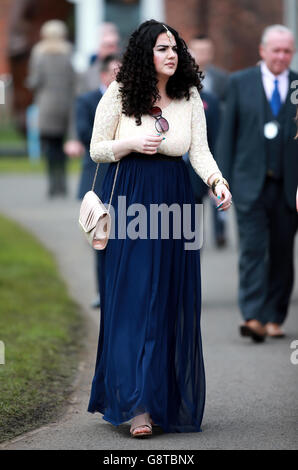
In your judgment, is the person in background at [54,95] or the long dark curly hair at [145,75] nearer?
the long dark curly hair at [145,75]

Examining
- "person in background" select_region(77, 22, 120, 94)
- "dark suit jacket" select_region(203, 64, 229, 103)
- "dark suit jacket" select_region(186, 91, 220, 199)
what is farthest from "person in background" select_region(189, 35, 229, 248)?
"dark suit jacket" select_region(186, 91, 220, 199)

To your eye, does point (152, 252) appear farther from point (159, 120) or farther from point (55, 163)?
point (55, 163)

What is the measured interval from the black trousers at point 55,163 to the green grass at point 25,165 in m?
4.53

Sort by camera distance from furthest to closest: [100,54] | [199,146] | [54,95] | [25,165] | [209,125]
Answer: [25,165] < [54,95] < [100,54] < [209,125] < [199,146]

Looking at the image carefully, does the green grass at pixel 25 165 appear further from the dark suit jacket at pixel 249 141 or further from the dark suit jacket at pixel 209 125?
the dark suit jacket at pixel 249 141

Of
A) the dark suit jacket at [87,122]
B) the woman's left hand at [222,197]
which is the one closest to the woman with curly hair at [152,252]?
the woman's left hand at [222,197]

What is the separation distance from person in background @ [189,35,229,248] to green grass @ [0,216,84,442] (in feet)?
6.11

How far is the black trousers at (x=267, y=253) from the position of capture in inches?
339

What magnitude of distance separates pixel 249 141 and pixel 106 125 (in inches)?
103

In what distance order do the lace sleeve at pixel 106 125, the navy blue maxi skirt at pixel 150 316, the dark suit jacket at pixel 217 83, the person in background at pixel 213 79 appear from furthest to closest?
the dark suit jacket at pixel 217 83
the person in background at pixel 213 79
the lace sleeve at pixel 106 125
the navy blue maxi skirt at pixel 150 316

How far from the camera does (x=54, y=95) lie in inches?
719

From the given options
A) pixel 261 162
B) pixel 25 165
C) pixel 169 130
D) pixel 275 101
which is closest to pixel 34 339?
pixel 261 162
